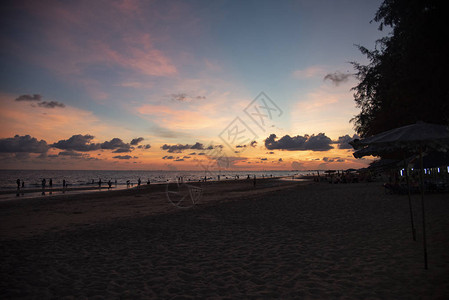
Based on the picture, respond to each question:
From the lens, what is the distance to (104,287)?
17.0ft

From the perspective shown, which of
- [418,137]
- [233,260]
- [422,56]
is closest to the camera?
[418,137]

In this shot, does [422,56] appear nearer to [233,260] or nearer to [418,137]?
[418,137]

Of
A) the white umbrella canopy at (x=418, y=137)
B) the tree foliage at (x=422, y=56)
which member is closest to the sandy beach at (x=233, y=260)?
the white umbrella canopy at (x=418, y=137)

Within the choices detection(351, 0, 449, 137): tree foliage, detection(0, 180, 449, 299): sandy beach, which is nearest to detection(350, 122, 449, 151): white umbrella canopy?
detection(0, 180, 449, 299): sandy beach

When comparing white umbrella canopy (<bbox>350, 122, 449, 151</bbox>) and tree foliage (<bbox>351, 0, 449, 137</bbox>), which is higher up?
tree foliage (<bbox>351, 0, 449, 137</bbox>)

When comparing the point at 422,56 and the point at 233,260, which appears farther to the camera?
the point at 422,56

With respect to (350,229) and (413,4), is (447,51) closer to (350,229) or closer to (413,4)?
(413,4)

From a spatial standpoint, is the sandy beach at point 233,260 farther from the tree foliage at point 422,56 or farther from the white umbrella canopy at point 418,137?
the tree foliage at point 422,56

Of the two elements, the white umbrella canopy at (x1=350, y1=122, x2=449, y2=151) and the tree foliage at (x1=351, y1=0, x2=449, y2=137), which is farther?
the tree foliage at (x1=351, y1=0, x2=449, y2=137)

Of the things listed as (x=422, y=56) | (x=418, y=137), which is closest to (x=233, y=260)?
(x=418, y=137)

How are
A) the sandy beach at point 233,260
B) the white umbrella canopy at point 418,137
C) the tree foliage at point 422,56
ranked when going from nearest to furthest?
the sandy beach at point 233,260, the white umbrella canopy at point 418,137, the tree foliage at point 422,56

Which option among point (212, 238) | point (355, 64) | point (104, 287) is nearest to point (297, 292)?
point (104, 287)

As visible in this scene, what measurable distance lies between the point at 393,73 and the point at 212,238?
12.0m

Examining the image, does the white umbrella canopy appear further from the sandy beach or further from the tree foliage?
the tree foliage
